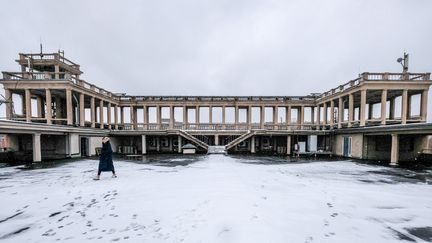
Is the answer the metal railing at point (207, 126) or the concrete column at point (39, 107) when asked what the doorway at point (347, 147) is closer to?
the metal railing at point (207, 126)

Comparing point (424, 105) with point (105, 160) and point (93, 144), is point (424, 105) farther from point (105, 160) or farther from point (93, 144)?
point (93, 144)

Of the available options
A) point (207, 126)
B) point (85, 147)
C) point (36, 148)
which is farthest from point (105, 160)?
point (207, 126)

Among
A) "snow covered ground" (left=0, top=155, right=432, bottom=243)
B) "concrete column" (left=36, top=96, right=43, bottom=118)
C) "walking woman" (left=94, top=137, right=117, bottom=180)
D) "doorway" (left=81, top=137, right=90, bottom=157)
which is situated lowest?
"doorway" (left=81, top=137, right=90, bottom=157)

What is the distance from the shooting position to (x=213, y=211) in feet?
17.5

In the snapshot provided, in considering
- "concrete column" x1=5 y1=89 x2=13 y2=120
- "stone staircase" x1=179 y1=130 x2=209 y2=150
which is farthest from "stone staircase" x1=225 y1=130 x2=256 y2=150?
"concrete column" x1=5 y1=89 x2=13 y2=120

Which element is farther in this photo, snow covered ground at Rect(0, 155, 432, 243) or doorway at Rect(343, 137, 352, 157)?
doorway at Rect(343, 137, 352, 157)

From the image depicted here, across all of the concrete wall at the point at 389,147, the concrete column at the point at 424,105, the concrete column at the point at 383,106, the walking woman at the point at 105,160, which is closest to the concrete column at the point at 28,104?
the walking woman at the point at 105,160

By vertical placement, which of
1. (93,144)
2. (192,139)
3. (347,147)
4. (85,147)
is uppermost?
(192,139)

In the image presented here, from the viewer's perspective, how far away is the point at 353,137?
20250 mm

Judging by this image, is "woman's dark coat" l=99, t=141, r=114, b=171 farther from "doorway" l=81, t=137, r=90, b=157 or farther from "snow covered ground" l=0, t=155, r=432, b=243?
"doorway" l=81, t=137, r=90, b=157

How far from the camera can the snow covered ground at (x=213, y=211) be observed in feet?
13.6

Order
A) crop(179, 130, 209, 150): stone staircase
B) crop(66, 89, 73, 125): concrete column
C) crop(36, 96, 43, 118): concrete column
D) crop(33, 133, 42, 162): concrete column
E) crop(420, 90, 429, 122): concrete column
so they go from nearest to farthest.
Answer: crop(33, 133, 42, 162): concrete column < crop(66, 89, 73, 125): concrete column < crop(420, 90, 429, 122): concrete column < crop(36, 96, 43, 118): concrete column < crop(179, 130, 209, 150): stone staircase

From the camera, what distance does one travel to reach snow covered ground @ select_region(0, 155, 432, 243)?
13.6ft

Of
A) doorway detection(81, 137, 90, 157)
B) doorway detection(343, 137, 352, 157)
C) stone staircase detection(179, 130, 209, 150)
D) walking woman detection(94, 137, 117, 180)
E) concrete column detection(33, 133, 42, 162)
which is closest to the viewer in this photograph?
walking woman detection(94, 137, 117, 180)
